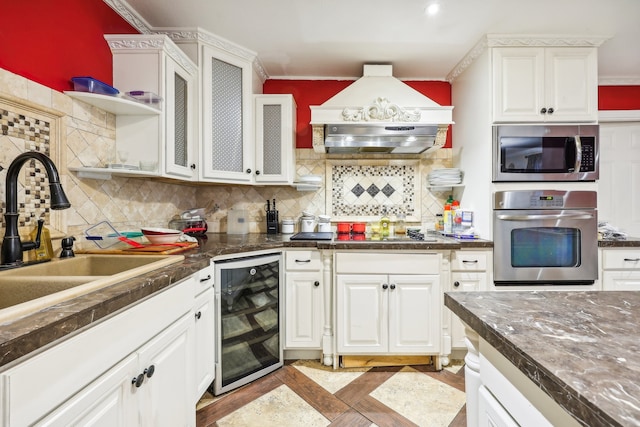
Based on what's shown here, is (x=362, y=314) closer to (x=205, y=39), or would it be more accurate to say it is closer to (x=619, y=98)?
(x=205, y=39)

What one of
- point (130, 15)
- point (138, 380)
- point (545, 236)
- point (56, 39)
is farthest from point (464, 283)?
point (130, 15)

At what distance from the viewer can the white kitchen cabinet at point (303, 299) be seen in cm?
207

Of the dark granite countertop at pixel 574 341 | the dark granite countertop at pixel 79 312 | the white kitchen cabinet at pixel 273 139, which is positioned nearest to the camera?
the dark granite countertop at pixel 574 341

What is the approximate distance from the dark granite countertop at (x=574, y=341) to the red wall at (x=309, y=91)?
7.49ft

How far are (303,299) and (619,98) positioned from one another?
366cm

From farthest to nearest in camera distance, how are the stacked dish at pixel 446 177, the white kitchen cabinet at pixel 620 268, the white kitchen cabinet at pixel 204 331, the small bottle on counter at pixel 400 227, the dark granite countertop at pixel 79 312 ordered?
the small bottle on counter at pixel 400 227, the stacked dish at pixel 446 177, the white kitchen cabinet at pixel 620 268, the white kitchen cabinet at pixel 204 331, the dark granite countertop at pixel 79 312

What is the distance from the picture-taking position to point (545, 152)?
2.12 m

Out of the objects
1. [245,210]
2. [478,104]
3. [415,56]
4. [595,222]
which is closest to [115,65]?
[245,210]

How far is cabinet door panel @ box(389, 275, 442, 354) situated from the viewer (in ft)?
6.57

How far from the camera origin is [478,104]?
2291 mm

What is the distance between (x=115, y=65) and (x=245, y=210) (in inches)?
57.1

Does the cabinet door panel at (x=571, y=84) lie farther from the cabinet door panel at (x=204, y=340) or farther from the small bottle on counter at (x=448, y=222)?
the cabinet door panel at (x=204, y=340)

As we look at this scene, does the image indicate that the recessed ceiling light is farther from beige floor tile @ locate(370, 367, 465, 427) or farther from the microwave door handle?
beige floor tile @ locate(370, 367, 465, 427)

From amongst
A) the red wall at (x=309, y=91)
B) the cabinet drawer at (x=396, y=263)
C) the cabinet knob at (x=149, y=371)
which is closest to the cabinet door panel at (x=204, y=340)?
the cabinet knob at (x=149, y=371)
